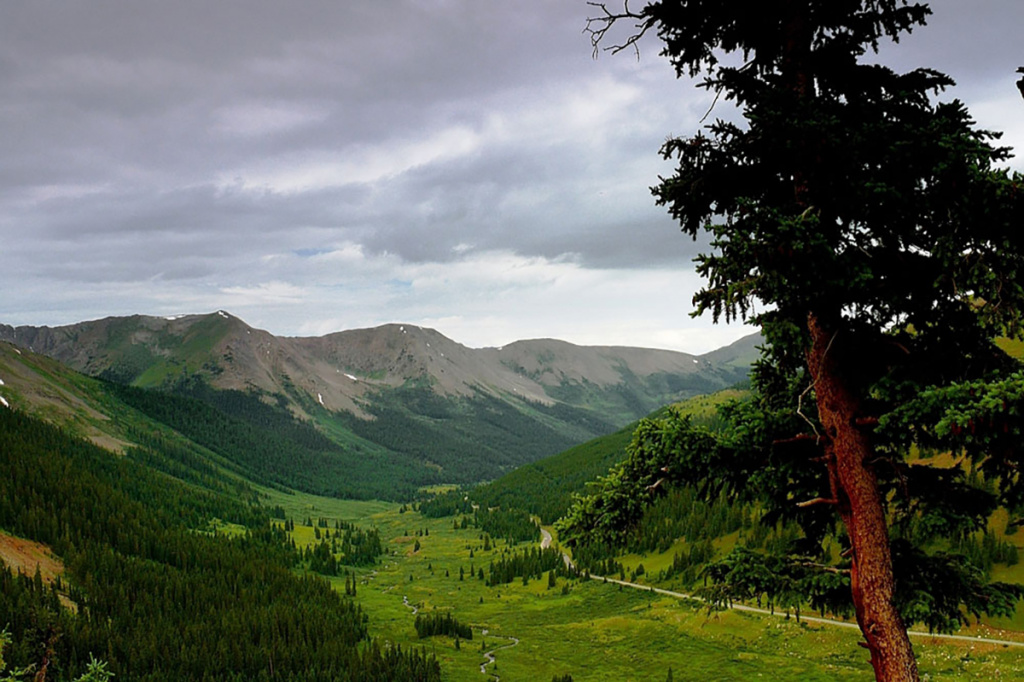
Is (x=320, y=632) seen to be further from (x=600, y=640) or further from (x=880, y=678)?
(x=880, y=678)

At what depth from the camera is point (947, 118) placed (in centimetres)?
1126

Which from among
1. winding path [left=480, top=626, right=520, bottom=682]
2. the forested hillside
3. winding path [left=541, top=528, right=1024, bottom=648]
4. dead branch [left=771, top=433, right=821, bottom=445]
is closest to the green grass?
winding path [left=480, top=626, right=520, bottom=682]

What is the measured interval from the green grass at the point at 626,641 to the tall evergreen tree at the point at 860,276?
4874 cm

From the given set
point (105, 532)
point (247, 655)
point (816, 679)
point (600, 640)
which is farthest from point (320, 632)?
point (816, 679)

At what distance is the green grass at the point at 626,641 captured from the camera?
186ft

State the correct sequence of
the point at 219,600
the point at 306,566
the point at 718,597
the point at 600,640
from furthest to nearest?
the point at 306,566
the point at 219,600
the point at 600,640
the point at 718,597

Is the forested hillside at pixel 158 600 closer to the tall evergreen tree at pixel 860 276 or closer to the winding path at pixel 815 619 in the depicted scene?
the winding path at pixel 815 619

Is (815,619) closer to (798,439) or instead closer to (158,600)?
A: (798,439)

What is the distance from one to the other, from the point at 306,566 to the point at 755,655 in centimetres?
10700

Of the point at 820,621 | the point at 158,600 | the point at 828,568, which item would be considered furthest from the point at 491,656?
the point at 828,568

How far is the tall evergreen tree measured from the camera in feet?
33.2

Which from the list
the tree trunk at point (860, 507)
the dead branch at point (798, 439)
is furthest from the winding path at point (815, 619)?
the dead branch at point (798, 439)

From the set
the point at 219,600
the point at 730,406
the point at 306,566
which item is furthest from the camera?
the point at 306,566

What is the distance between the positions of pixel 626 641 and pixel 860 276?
256 feet
